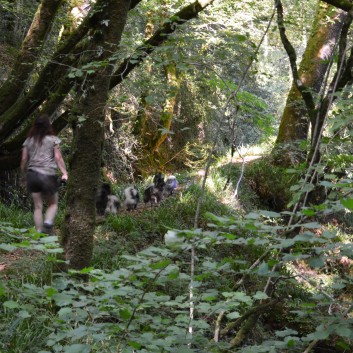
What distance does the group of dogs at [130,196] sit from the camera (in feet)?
30.5

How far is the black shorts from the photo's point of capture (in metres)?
6.54

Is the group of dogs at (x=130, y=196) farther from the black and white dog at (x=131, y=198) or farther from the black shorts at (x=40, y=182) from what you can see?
the black shorts at (x=40, y=182)

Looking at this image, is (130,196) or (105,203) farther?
(130,196)

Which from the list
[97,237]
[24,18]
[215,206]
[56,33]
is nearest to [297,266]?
[215,206]

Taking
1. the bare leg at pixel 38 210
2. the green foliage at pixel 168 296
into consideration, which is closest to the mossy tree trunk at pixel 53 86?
the bare leg at pixel 38 210

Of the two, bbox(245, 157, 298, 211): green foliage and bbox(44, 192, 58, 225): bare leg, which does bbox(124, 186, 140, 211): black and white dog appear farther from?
bbox(245, 157, 298, 211): green foliage

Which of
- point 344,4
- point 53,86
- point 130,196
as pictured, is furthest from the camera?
point 130,196

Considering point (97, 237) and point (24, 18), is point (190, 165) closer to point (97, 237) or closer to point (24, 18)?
point (24, 18)

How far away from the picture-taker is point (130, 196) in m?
10.1

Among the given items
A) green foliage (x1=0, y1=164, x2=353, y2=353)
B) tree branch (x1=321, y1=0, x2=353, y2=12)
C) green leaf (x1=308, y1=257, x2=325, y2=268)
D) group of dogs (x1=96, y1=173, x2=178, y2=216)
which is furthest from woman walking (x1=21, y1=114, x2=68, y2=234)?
green leaf (x1=308, y1=257, x2=325, y2=268)

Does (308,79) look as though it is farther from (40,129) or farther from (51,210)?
(51,210)

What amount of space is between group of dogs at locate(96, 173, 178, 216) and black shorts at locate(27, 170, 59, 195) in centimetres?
255

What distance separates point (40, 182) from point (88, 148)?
7.74 feet

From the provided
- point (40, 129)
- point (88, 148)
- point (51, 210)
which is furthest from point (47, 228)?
point (88, 148)
